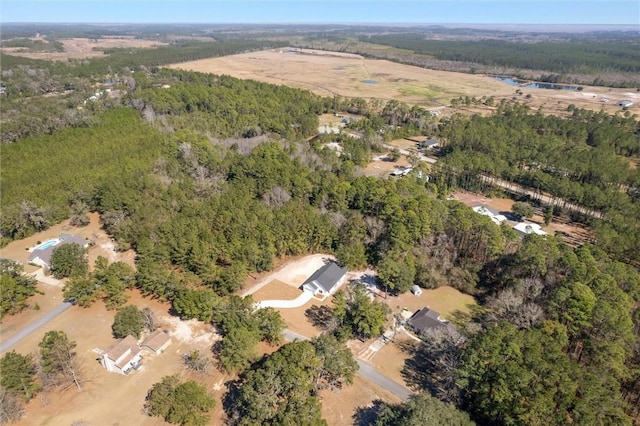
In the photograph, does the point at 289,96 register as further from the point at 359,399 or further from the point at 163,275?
the point at 359,399

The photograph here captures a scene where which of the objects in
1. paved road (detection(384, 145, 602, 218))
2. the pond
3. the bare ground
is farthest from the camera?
the pond

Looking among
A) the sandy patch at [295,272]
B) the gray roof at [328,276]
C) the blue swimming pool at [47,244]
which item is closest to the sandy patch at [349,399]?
the gray roof at [328,276]

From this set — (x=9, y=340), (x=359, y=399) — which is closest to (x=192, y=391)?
(x=359, y=399)

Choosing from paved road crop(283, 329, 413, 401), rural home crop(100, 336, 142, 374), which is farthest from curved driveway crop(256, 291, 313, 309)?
rural home crop(100, 336, 142, 374)

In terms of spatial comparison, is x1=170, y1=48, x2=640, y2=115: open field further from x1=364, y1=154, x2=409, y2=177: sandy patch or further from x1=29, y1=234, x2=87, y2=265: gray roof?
x1=29, y1=234, x2=87, y2=265: gray roof

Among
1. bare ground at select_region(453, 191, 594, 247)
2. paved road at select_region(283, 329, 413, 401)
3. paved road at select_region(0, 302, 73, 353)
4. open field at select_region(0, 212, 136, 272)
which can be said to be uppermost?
open field at select_region(0, 212, 136, 272)

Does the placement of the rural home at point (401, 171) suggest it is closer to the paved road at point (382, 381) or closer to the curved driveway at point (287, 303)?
the curved driveway at point (287, 303)

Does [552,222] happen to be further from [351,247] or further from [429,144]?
[429,144]

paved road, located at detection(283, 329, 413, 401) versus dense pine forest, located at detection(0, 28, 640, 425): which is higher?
dense pine forest, located at detection(0, 28, 640, 425)
